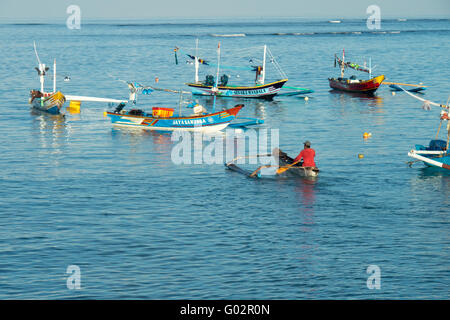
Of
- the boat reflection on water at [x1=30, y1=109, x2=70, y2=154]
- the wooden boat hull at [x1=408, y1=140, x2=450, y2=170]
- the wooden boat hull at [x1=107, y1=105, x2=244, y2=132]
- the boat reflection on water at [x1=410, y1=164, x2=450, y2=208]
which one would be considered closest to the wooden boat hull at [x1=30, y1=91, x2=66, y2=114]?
the boat reflection on water at [x1=30, y1=109, x2=70, y2=154]

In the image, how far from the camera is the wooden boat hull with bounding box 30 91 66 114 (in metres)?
69.3

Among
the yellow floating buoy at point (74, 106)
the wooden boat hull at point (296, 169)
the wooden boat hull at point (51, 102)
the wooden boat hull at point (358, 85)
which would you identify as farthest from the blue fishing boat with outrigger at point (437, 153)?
the yellow floating buoy at point (74, 106)

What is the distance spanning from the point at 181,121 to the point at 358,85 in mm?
34267

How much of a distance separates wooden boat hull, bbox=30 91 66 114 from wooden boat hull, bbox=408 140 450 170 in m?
38.6

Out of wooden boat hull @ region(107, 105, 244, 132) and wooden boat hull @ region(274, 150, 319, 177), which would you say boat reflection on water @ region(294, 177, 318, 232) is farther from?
wooden boat hull @ region(107, 105, 244, 132)

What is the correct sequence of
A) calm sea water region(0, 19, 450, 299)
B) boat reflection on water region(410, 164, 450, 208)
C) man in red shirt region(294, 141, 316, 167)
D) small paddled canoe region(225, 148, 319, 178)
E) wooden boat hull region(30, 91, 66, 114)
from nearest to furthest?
1. calm sea water region(0, 19, 450, 299)
2. boat reflection on water region(410, 164, 450, 208)
3. man in red shirt region(294, 141, 316, 167)
4. small paddled canoe region(225, 148, 319, 178)
5. wooden boat hull region(30, 91, 66, 114)

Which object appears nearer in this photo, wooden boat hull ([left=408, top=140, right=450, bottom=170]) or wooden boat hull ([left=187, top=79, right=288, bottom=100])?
wooden boat hull ([left=408, top=140, right=450, bottom=170])

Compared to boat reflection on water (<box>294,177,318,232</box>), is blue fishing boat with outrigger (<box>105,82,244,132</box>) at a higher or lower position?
higher

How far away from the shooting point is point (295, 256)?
94.5 feet

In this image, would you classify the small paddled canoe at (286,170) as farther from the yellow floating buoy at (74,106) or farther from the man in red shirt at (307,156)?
the yellow floating buoy at (74,106)

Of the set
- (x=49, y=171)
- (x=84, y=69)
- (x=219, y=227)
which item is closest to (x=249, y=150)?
(x=49, y=171)

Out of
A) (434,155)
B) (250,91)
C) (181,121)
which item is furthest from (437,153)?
(250,91)

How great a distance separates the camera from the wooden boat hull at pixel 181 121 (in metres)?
56.6

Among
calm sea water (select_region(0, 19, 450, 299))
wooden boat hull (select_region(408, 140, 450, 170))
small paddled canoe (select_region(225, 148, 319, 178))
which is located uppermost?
wooden boat hull (select_region(408, 140, 450, 170))
